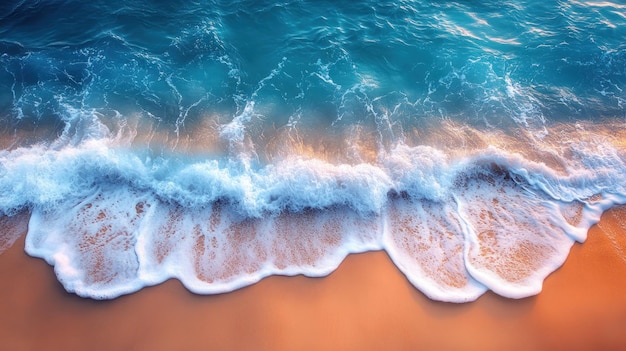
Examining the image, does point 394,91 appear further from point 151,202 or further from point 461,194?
point 151,202

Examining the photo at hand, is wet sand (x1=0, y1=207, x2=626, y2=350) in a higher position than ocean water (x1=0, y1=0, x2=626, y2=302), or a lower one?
lower

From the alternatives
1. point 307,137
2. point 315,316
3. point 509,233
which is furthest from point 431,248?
point 307,137

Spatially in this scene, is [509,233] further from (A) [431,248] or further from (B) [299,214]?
(B) [299,214]

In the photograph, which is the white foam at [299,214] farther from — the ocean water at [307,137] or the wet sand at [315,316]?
the wet sand at [315,316]

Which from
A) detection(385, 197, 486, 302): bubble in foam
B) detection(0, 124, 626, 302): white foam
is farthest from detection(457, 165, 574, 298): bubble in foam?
detection(385, 197, 486, 302): bubble in foam

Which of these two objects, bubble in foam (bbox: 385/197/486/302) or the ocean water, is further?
the ocean water

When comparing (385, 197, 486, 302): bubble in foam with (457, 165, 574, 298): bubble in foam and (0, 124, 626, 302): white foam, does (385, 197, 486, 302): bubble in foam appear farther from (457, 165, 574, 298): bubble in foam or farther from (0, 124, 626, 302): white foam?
(457, 165, 574, 298): bubble in foam
